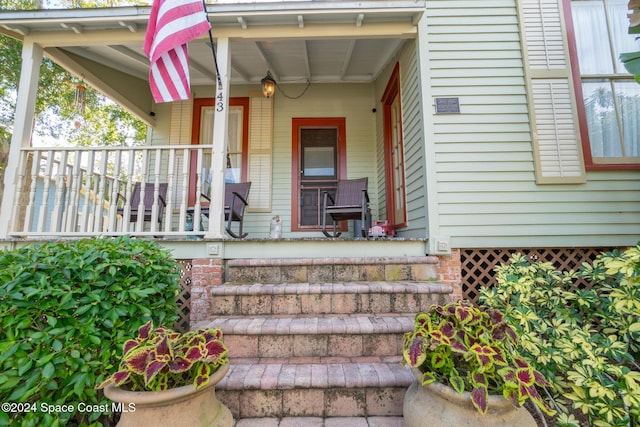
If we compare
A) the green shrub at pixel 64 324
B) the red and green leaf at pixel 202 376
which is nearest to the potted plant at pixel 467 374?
the red and green leaf at pixel 202 376

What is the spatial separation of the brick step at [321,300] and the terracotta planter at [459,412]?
98 centimetres

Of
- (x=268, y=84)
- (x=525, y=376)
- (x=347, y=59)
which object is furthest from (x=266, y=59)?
(x=525, y=376)

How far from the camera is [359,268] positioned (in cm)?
263

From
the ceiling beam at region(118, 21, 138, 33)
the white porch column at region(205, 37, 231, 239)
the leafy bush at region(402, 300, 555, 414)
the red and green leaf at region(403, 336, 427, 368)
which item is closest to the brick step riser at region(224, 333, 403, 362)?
the leafy bush at region(402, 300, 555, 414)

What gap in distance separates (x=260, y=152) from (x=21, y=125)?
2.86m

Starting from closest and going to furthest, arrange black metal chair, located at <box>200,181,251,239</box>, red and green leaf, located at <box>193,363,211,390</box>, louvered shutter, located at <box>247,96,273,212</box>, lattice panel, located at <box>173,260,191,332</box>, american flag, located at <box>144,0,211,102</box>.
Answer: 1. red and green leaf, located at <box>193,363,211,390</box>
2. american flag, located at <box>144,0,211,102</box>
3. lattice panel, located at <box>173,260,191,332</box>
4. black metal chair, located at <box>200,181,251,239</box>
5. louvered shutter, located at <box>247,96,273,212</box>

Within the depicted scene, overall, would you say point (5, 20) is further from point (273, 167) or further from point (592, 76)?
point (592, 76)

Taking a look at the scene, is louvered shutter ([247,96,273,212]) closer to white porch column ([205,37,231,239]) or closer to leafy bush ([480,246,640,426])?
white porch column ([205,37,231,239])

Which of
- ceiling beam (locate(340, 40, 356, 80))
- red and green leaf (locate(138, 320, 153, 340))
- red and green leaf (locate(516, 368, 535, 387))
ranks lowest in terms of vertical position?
red and green leaf (locate(516, 368, 535, 387))

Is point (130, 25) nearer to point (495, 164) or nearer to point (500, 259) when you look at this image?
point (495, 164)

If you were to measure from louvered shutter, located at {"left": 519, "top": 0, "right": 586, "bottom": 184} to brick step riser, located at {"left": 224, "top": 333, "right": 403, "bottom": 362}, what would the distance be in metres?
2.35

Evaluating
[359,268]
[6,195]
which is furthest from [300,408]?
[6,195]

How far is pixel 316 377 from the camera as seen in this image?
5.30ft

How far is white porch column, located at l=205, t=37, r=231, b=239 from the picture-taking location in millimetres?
2861
